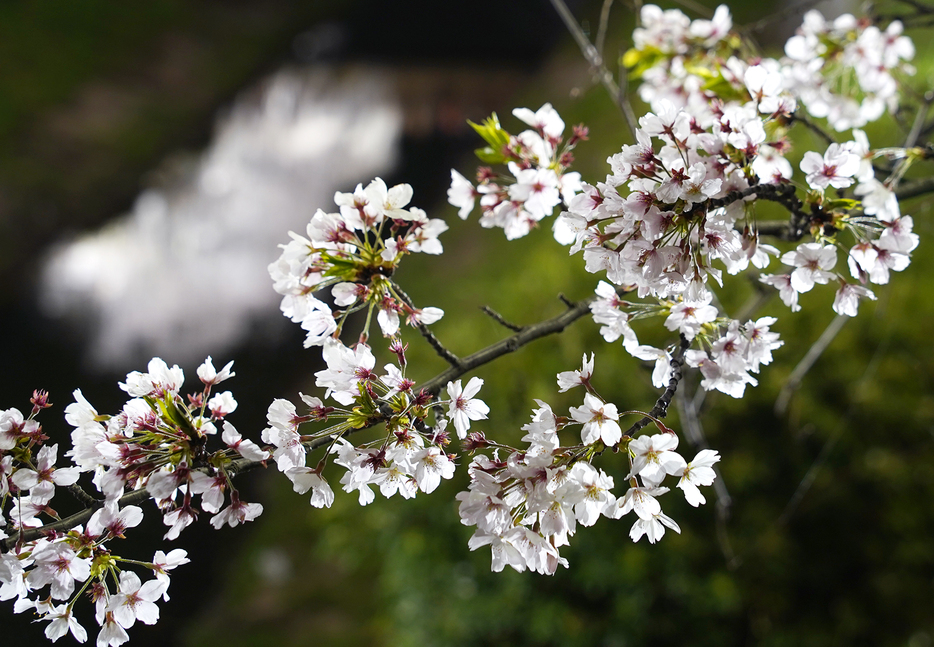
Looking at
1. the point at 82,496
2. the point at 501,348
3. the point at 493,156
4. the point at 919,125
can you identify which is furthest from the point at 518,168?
the point at 919,125

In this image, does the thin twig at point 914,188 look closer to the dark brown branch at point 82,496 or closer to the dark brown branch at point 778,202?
the dark brown branch at point 778,202

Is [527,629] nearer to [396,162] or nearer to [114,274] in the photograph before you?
[114,274]

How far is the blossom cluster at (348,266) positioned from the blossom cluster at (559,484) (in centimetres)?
10

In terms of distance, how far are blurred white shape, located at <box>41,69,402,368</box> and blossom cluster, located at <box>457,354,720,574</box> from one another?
166 cm

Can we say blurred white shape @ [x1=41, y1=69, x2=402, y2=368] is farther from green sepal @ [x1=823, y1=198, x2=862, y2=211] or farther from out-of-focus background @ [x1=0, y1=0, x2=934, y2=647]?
green sepal @ [x1=823, y1=198, x2=862, y2=211]

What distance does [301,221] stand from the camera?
2494 millimetres

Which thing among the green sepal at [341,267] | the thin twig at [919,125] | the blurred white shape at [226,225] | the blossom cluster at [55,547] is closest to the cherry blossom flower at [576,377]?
the green sepal at [341,267]

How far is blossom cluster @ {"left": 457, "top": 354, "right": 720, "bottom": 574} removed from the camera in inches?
13.2

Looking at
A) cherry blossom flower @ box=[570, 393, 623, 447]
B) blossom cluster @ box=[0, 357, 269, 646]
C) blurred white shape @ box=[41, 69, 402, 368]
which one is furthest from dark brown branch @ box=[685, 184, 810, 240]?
blurred white shape @ box=[41, 69, 402, 368]

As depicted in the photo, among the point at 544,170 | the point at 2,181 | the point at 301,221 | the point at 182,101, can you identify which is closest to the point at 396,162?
the point at 301,221

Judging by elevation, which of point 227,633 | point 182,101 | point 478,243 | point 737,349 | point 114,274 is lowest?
point 227,633

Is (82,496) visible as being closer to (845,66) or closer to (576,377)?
(576,377)

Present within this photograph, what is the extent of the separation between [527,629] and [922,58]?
1.65 m

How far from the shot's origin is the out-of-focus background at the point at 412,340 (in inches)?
43.2
